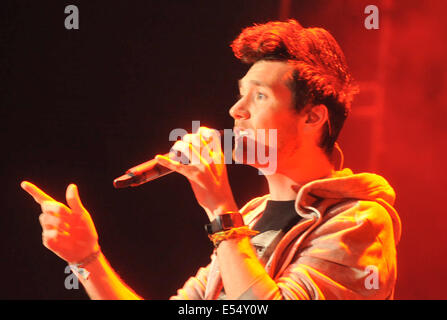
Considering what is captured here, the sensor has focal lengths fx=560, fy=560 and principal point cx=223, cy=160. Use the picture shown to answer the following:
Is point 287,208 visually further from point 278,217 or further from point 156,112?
point 156,112

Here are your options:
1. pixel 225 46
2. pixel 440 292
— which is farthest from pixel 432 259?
pixel 225 46

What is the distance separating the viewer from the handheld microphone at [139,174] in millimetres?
1286

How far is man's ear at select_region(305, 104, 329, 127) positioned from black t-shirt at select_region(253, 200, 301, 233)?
220 millimetres

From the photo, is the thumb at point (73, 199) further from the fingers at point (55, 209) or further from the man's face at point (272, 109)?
the man's face at point (272, 109)

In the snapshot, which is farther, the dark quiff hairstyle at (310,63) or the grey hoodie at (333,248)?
the dark quiff hairstyle at (310,63)

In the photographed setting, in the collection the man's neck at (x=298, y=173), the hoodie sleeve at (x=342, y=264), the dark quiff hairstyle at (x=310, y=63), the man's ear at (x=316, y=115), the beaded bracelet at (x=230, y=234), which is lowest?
the hoodie sleeve at (x=342, y=264)

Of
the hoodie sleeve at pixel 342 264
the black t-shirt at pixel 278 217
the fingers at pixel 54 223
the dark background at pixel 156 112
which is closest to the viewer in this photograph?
the hoodie sleeve at pixel 342 264

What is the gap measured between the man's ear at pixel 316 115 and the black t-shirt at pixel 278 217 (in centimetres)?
22

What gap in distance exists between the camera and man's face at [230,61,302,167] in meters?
1.47

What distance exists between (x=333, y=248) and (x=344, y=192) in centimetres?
18

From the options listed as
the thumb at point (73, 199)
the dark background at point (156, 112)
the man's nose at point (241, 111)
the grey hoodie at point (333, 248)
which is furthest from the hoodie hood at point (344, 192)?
the dark background at point (156, 112)

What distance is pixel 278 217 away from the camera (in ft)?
4.95

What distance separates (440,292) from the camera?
84.0 inches

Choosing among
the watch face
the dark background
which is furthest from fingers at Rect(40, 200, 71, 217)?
the dark background
